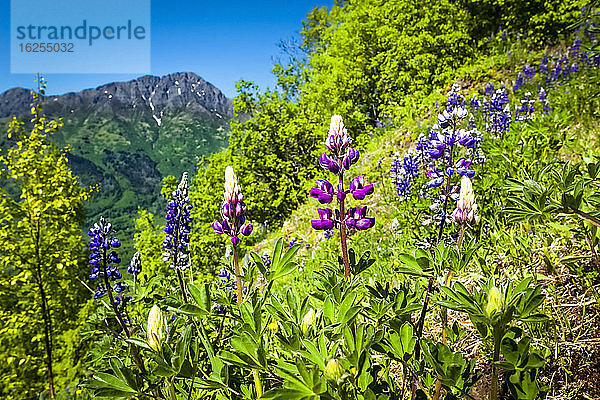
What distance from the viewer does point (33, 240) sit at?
802 cm

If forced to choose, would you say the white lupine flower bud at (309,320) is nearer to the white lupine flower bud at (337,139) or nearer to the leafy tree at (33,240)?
the white lupine flower bud at (337,139)

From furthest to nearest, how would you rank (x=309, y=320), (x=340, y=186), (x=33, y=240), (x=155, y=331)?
(x=33, y=240), (x=340, y=186), (x=309, y=320), (x=155, y=331)

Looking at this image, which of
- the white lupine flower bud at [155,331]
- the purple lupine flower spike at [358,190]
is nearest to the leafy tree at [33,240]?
the white lupine flower bud at [155,331]

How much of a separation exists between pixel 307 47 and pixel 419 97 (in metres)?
19.3

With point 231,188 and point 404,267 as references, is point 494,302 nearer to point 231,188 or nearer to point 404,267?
point 404,267

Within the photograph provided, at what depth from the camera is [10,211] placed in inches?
309

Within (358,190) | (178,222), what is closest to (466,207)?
(358,190)

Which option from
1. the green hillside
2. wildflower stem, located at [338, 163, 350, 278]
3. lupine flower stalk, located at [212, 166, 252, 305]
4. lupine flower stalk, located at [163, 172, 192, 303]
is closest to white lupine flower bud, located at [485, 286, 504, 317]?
the green hillside

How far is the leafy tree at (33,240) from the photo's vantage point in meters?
7.93

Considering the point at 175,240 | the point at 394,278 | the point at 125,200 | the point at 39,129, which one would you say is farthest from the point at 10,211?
the point at 125,200

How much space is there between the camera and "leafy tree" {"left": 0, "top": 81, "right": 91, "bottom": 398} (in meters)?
7.93

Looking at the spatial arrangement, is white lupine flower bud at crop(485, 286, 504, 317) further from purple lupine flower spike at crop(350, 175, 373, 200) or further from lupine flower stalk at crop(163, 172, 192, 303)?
lupine flower stalk at crop(163, 172, 192, 303)

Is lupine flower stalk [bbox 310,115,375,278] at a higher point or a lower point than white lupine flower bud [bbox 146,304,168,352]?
higher

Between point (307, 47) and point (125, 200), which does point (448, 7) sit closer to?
point (307, 47)
